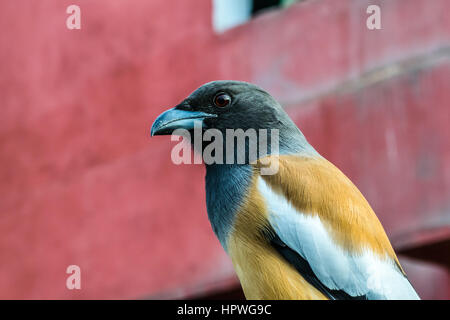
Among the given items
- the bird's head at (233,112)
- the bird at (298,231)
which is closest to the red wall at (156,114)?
the bird's head at (233,112)

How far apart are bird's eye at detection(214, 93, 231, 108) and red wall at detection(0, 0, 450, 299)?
10.7 feet

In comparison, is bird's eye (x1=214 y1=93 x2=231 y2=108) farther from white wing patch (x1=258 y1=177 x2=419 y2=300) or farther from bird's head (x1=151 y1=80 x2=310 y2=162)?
white wing patch (x1=258 y1=177 x2=419 y2=300)

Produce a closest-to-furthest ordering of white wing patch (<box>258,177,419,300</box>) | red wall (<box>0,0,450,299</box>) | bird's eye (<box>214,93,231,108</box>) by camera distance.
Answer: white wing patch (<box>258,177,419,300</box>) < bird's eye (<box>214,93,231,108</box>) < red wall (<box>0,0,450,299</box>)

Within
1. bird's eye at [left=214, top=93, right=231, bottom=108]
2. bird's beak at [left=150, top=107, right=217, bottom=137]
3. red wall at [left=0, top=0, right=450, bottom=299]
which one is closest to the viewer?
bird's beak at [left=150, top=107, right=217, bottom=137]

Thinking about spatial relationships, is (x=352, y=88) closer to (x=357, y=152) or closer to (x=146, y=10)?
(x=357, y=152)

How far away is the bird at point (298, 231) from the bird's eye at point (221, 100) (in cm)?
30

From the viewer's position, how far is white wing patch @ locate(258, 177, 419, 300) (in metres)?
3.05

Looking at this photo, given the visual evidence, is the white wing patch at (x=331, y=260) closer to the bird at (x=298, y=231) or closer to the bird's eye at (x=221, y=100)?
the bird at (x=298, y=231)

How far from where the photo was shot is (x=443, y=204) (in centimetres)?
643

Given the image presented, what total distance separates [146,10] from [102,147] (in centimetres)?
168

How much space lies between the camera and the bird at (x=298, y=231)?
3074 millimetres

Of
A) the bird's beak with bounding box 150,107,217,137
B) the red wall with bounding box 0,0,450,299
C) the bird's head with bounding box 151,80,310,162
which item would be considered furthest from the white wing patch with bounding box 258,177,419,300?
the red wall with bounding box 0,0,450,299

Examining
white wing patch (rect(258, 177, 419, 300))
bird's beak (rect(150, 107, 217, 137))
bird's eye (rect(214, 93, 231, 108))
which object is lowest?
white wing patch (rect(258, 177, 419, 300))

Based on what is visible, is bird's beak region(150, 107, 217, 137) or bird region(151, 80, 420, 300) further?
bird's beak region(150, 107, 217, 137)
